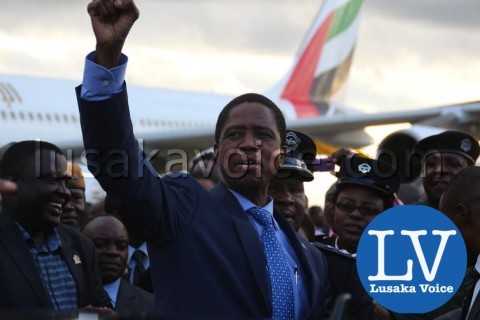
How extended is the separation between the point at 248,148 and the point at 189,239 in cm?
38

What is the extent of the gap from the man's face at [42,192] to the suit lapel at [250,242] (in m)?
1.02

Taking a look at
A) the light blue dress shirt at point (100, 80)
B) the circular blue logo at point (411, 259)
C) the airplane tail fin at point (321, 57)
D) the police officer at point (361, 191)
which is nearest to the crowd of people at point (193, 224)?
the light blue dress shirt at point (100, 80)

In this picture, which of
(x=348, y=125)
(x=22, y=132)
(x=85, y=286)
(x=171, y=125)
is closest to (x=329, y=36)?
(x=171, y=125)

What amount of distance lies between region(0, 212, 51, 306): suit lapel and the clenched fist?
135 cm

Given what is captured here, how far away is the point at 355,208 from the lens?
5609 mm

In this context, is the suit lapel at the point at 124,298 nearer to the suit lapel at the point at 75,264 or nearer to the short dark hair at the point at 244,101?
the suit lapel at the point at 75,264

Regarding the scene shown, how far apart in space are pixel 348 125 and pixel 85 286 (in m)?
18.4

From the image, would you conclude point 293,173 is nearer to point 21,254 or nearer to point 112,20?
point 21,254

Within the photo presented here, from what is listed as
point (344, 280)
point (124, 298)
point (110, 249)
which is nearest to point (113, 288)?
point (110, 249)

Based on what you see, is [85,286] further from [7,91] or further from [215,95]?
[215,95]

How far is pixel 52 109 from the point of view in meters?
23.6

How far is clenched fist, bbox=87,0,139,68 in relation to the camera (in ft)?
10.4

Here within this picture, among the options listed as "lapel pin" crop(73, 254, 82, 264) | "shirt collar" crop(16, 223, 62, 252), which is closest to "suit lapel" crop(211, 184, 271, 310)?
"shirt collar" crop(16, 223, 62, 252)

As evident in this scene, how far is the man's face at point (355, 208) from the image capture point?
5.58 m
